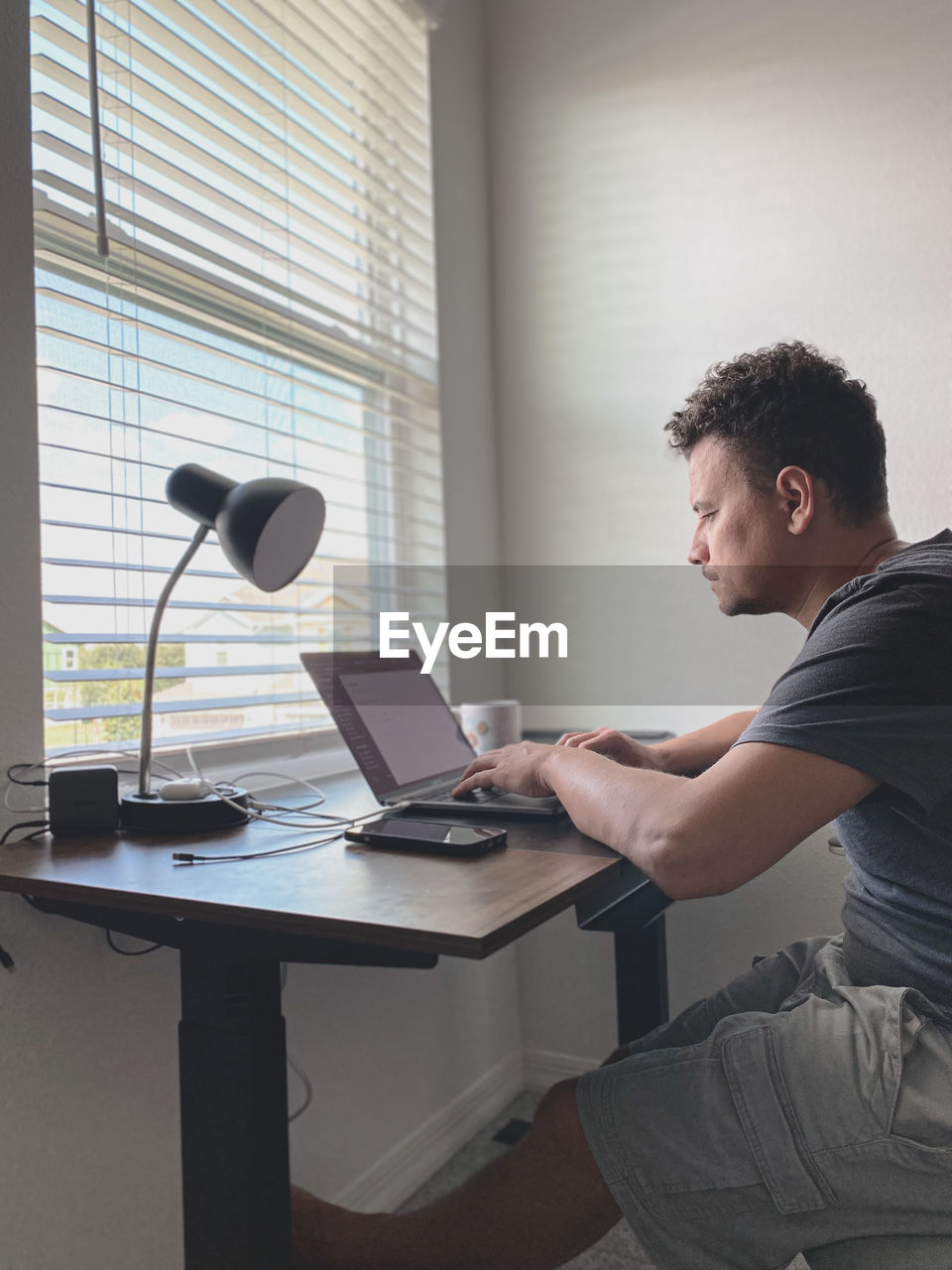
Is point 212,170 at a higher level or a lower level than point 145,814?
higher

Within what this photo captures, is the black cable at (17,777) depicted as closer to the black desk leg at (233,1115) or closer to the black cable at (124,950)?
the black cable at (124,950)

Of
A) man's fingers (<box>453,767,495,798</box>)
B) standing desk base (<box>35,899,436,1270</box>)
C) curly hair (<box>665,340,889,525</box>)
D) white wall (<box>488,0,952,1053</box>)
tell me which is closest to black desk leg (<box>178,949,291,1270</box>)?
standing desk base (<box>35,899,436,1270</box>)

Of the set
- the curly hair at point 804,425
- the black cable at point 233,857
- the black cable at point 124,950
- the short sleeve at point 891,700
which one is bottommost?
the black cable at point 124,950

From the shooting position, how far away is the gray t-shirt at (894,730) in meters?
0.90

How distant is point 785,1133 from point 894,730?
0.40 m

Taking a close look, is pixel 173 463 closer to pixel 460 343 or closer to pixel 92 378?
pixel 92 378

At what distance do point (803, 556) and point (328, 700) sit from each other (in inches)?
27.2

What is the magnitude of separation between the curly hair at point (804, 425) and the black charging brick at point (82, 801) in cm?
93

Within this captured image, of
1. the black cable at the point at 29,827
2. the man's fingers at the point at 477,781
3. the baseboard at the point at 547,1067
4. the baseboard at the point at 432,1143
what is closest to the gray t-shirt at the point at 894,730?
the man's fingers at the point at 477,781

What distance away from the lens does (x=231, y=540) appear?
4.02 ft

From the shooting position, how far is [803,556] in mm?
1218

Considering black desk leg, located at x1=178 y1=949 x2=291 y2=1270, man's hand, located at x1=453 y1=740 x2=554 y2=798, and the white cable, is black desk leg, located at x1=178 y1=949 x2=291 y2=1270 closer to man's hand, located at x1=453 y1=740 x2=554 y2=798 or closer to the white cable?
man's hand, located at x1=453 y1=740 x2=554 y2=798

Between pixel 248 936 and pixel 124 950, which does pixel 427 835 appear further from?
pixel 124 950

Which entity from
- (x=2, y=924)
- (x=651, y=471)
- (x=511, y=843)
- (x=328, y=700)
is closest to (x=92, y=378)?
(x=328, y=700)
